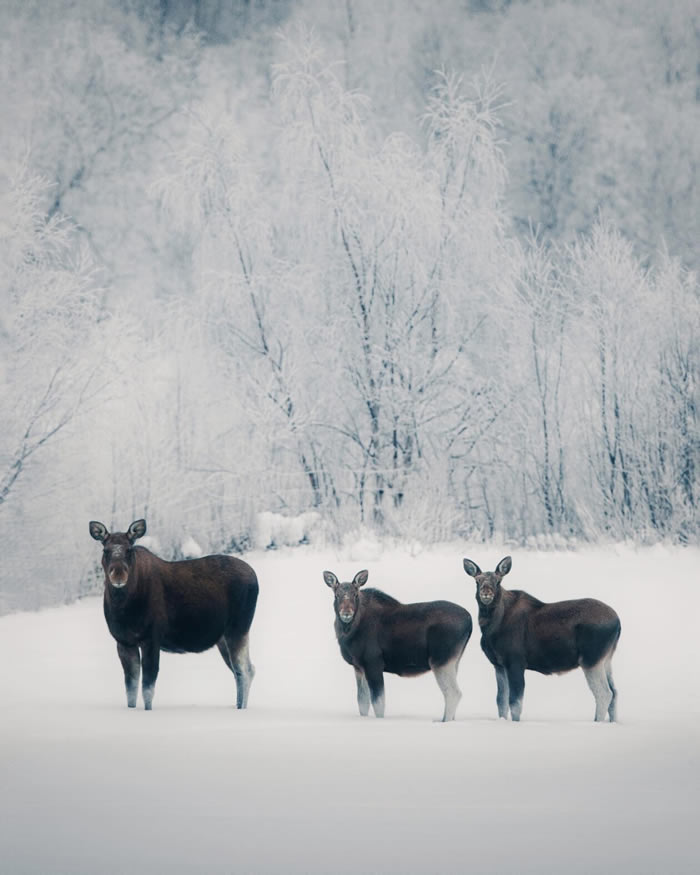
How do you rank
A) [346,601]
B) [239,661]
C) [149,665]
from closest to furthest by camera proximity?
1. [346,601]
2. [149,665]
3. [239,661]

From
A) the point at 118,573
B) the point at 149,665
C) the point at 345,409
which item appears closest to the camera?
the point at 118,573

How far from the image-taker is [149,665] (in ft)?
22.9

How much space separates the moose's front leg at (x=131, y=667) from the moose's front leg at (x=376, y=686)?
1.15m

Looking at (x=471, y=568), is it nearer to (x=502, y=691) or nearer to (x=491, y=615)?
(x=491, y=615)

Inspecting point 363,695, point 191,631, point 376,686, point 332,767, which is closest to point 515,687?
point 376,686

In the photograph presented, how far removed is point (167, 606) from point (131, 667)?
0.35 m

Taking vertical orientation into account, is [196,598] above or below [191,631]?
above

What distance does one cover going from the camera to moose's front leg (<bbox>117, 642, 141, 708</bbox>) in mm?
7066

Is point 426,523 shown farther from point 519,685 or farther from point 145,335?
point 519,685

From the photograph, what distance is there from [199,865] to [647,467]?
416 inches

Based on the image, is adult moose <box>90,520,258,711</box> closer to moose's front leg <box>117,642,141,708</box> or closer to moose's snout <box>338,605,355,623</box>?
moose's front leg <box>117,642,141,708</box>

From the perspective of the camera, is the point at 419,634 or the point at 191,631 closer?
the point at 419,634

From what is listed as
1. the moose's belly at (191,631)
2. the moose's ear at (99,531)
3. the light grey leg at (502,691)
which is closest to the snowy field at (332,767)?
the light grey leg at (502,691)

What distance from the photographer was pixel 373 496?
1448 cm
